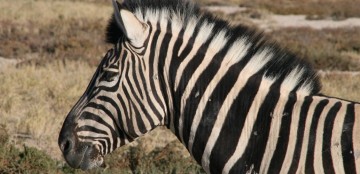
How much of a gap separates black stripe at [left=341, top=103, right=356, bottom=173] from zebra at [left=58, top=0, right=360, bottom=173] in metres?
0.01

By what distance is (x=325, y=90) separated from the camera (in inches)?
477

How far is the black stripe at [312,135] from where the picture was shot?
3049 mm

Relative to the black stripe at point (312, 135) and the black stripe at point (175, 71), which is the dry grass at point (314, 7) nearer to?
the black stripe at point (175, 71)

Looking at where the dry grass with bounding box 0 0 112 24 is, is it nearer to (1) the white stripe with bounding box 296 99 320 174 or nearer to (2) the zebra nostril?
(2) the zebra nostril

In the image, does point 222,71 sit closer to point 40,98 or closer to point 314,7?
point 40,98

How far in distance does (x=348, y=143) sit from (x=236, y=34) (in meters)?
0.82

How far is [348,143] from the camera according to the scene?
305 cm

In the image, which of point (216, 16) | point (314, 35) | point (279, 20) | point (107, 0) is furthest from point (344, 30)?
point (216, 16)

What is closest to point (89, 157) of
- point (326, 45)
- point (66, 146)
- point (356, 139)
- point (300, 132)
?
point (66, 146)

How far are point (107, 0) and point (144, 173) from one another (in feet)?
118

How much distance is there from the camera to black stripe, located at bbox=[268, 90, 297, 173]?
312cm

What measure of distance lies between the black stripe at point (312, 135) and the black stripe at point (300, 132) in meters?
0.04

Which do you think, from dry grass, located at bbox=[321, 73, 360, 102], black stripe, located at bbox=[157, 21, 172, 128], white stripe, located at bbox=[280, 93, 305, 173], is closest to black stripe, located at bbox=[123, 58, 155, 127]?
black stripe, located at bbox=[157, 21, 172, 128]

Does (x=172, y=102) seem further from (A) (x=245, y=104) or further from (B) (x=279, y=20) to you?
(B) (x=279, y=20)
